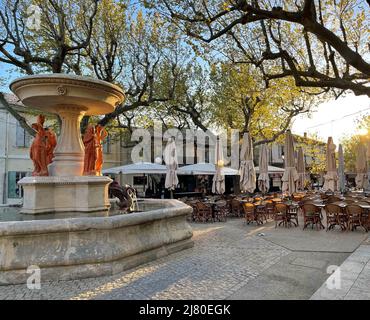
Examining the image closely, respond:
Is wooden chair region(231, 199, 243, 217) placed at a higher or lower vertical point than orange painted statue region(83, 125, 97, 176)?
lower

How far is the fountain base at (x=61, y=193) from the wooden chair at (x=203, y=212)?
5.60 metres

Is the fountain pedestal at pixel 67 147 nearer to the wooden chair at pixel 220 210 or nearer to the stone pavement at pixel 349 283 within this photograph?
the stone pavement at pixel 349 283

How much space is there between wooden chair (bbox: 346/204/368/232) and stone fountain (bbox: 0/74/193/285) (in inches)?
222

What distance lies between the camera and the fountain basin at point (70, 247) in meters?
5.30

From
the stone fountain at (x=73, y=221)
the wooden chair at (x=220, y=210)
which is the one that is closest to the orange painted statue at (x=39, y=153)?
the stone fountain at (x=73, y=221)

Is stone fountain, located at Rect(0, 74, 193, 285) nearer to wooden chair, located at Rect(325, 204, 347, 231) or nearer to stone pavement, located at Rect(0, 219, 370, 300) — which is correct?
stone pavement, located at Rect(0, 219, 370, 300)

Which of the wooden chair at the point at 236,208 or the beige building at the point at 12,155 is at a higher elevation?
the beige building at the point at 12,155

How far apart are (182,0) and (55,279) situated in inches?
340

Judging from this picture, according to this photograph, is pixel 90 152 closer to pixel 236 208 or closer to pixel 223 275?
pixel 223 275

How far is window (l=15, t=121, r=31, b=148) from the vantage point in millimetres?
23984

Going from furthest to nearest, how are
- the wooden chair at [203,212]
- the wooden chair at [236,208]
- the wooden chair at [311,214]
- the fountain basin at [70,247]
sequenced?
1. the wooden chair at [236,208]
2. the wooden chair at [203,212]
3. the wooden chair at [311,214]
4. the fountain basin at [70,247]

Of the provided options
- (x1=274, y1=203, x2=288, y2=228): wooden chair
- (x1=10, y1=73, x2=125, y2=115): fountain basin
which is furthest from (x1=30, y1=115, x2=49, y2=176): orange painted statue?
(x1=274, y1=203, x2=288, y2=228): wooden chair
